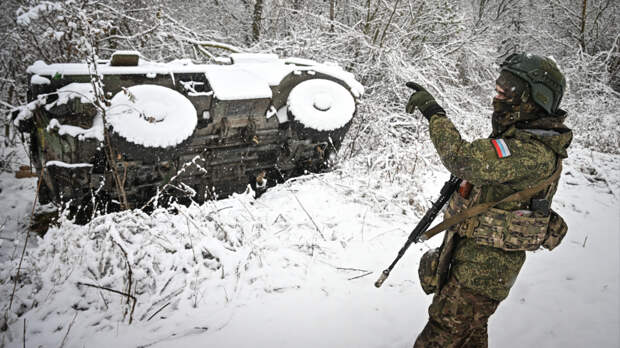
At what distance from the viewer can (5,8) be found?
283 inches

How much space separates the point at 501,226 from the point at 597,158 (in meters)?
Result: 6.21

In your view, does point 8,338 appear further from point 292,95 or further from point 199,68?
point 292,95

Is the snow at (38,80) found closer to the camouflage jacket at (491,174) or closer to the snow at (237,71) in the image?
the snow at (237,71)

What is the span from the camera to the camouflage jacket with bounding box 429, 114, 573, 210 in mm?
1667

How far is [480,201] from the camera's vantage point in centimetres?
190

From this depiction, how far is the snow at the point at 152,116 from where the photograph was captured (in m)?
3.13

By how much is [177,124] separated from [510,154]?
8.98ft

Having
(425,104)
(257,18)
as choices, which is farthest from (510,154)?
(257,18)

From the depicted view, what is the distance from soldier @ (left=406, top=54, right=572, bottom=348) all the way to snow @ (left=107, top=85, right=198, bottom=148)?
7.25 feet

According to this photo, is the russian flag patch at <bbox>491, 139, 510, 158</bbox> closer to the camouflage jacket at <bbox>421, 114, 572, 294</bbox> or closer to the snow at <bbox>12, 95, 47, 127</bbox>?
the camouflage jacket at <bbox>421, 114, 572, 294</bbox>

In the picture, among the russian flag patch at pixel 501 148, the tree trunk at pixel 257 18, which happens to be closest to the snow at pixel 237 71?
the russian flag patch at pixel 501 148

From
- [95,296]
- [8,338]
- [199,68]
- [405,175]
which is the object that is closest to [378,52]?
[405,175]

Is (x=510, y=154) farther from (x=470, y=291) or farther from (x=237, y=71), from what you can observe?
(x=237, y=71)

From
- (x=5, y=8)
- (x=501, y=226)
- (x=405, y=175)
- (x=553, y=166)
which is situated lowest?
(x=405, y=175)
